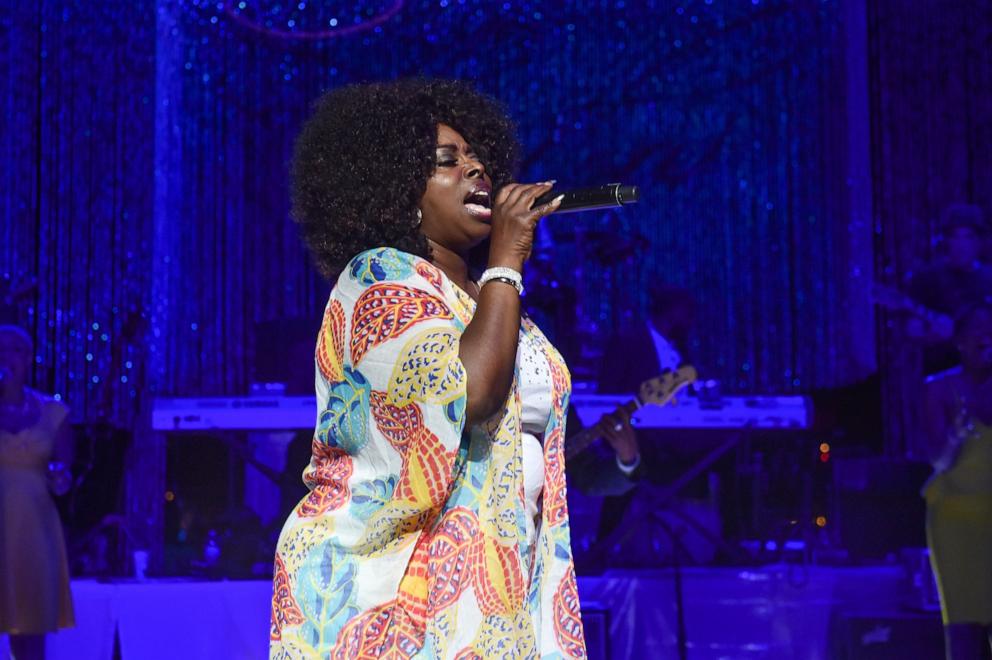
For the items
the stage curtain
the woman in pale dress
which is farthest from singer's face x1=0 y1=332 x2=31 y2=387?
the stage curtain

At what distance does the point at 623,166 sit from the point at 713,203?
20.2 inches

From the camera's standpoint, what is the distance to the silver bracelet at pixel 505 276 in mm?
1431

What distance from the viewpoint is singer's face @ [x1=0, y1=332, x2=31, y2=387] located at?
14.5ft

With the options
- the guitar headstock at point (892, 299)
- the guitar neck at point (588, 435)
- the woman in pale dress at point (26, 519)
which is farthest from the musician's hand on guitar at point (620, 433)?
the woman in pale dress at point (26, 519)

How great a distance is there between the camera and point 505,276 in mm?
1433

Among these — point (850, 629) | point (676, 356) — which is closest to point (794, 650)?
point (850, 629)

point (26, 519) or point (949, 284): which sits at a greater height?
point (949, 284)

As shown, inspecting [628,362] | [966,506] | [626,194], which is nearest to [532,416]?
[626,194]

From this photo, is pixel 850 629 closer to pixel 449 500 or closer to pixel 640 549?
pixel 640 549

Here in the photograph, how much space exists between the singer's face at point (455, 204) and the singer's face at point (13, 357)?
329 centimetres

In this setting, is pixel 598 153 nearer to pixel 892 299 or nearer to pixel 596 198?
pixel 892 299

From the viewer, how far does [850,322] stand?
5.95m

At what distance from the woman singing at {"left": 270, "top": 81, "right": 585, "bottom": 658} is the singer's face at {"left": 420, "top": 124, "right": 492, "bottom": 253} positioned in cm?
5

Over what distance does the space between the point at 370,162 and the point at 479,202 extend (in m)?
0.16
